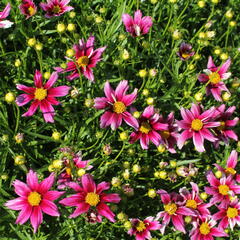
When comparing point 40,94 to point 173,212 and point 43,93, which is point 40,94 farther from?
point 173,212

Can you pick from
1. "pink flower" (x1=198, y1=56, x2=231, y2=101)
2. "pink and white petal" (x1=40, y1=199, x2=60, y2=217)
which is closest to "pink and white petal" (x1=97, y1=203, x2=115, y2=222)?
"pink and white petal" (x1=40, y1=199, x2=60, y2=217)

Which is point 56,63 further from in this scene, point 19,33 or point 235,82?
point 235,82

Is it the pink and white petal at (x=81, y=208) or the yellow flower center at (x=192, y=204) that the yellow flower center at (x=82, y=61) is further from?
the yellow flower center at (x=192, y=204)

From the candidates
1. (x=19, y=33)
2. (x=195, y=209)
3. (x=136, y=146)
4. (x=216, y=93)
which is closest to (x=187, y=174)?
(x=195, y=209)

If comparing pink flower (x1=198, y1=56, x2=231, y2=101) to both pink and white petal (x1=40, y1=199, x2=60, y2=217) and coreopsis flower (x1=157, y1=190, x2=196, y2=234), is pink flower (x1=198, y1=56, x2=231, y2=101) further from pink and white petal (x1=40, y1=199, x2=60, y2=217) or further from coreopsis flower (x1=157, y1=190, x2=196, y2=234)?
pink and white petal (x1=40, y1=199, x2=60, y2=217)

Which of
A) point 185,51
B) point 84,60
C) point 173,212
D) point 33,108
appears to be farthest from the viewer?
point 185,51

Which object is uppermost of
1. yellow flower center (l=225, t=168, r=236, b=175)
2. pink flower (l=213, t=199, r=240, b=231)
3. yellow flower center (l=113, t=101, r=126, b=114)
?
yellow flower center (l=113, t=101, r=126, b=114)

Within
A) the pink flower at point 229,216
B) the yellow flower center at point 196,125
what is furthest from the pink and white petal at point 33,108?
the pink flower at point 229,216

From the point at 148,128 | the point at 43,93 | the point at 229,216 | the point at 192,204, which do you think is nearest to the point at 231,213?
the point at 229,216
